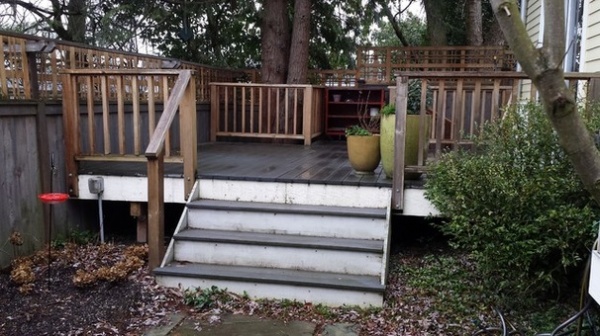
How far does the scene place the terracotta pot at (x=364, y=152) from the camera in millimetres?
4734

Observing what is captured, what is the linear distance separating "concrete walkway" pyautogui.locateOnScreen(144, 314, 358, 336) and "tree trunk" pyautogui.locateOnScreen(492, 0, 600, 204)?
1.81m

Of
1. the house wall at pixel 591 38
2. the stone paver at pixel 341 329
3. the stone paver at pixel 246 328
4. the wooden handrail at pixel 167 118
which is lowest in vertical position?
the stone paver at pixel 246 328

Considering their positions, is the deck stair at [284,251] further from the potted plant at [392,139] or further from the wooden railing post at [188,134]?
the potted plant at [392,139]

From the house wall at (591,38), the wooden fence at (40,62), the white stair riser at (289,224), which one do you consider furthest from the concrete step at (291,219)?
the house wall at (591,38)

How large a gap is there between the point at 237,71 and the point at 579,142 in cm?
876

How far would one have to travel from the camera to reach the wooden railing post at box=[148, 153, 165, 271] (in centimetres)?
376

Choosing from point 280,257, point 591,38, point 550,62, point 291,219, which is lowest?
point 280,257

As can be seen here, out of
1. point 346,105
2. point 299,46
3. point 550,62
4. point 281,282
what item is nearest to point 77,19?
point 299,46

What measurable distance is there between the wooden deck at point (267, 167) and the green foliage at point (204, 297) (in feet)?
3.60

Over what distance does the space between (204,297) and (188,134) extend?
1396mm

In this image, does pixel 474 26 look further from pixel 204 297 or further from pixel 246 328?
pixel 246 328

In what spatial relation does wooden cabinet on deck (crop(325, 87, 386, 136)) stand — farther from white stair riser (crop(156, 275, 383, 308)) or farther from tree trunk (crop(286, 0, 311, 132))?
white stair riser (crop(156, 275, 383, 308))

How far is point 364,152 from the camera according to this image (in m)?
4.74

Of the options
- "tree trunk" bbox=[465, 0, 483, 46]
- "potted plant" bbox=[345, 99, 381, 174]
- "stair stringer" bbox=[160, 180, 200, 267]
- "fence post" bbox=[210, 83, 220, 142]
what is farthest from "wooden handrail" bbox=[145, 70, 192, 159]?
"tree trunk" bbox=[465, 0, 483, 46]
